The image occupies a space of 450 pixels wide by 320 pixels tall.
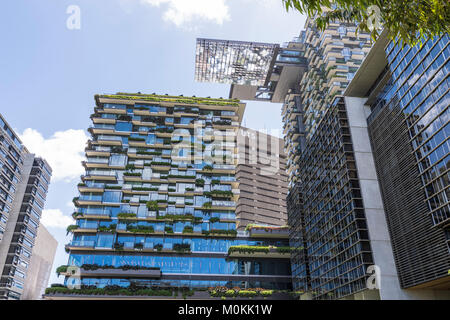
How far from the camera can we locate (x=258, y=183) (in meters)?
118

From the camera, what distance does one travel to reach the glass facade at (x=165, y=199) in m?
65.6

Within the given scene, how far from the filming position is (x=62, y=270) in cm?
6181

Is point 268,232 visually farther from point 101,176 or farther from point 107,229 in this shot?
point 101,176

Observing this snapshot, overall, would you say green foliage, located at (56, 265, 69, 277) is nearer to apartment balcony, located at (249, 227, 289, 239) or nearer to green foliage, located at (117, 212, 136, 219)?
green foliage, located at (117, 212, 136, 219)

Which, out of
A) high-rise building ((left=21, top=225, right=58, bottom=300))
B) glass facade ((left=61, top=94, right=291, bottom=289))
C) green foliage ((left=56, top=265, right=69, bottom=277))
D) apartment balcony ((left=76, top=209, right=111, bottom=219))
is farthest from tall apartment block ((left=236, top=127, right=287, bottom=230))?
high-rise building ((left=21, top=225, right=58, bottom=300))

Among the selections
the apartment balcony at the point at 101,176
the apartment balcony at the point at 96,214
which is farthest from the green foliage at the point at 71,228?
the apartment balcony at the point at 101,176

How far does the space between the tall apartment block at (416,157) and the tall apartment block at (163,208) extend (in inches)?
1152

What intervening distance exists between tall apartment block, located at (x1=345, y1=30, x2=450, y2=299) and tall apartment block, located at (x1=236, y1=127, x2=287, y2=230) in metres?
65.7

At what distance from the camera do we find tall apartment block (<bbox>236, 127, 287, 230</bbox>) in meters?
112

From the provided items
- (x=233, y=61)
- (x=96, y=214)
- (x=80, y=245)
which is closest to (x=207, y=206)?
(x=96, y=214)

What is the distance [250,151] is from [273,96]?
3340 centimetres

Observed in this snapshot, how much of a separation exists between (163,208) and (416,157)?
1916 inches

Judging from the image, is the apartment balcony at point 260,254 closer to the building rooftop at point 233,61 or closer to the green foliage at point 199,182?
the green foliage at point 199,182
